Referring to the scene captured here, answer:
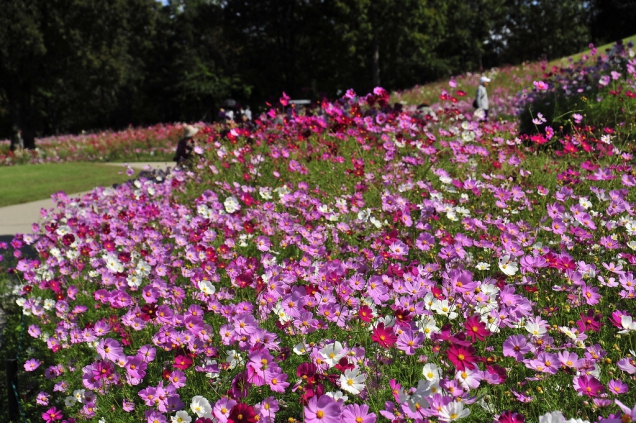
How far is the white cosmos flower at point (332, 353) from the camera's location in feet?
6.43

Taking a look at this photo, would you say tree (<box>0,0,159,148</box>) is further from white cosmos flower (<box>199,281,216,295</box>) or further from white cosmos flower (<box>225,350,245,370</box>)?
white cosmos flower (<box>225,350,245,370</box>)

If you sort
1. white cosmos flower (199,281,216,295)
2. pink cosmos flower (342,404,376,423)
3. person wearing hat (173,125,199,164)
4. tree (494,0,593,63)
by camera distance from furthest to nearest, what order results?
tree (494,0,593,63) → person wearing hat (173,125,199,164) → white cosmos flower (199,281,216,295) → pink cosmos flower (342,404,376,423)

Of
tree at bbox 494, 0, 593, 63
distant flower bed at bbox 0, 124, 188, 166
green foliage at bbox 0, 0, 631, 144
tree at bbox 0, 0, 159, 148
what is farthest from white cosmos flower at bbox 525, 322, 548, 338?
tree at bbox 494, 0, 593, 63

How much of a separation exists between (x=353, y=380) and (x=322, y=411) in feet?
0.82

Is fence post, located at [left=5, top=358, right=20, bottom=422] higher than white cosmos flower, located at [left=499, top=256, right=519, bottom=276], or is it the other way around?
white cosmos flower, located at [left=499, top=256, right=519, bottom=276]

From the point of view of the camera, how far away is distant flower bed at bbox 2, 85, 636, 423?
192 centimetres

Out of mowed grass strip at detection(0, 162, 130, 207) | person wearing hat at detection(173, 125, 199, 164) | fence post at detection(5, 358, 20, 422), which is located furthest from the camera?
mowed grass strip at detection(0, 162, 130, 207)

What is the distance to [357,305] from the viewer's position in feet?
8.25

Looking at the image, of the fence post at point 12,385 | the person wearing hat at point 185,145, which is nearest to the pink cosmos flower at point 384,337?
the fence post at point 12,385

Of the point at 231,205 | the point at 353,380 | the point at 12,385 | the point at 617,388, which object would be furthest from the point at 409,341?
the point at 231,205

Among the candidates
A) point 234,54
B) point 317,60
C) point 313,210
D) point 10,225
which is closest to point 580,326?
point 313,210

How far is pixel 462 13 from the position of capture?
3900cm

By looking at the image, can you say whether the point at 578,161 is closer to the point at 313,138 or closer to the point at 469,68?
the point at 313,138

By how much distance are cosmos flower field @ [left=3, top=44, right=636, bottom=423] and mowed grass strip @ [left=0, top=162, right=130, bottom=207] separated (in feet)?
19.8
